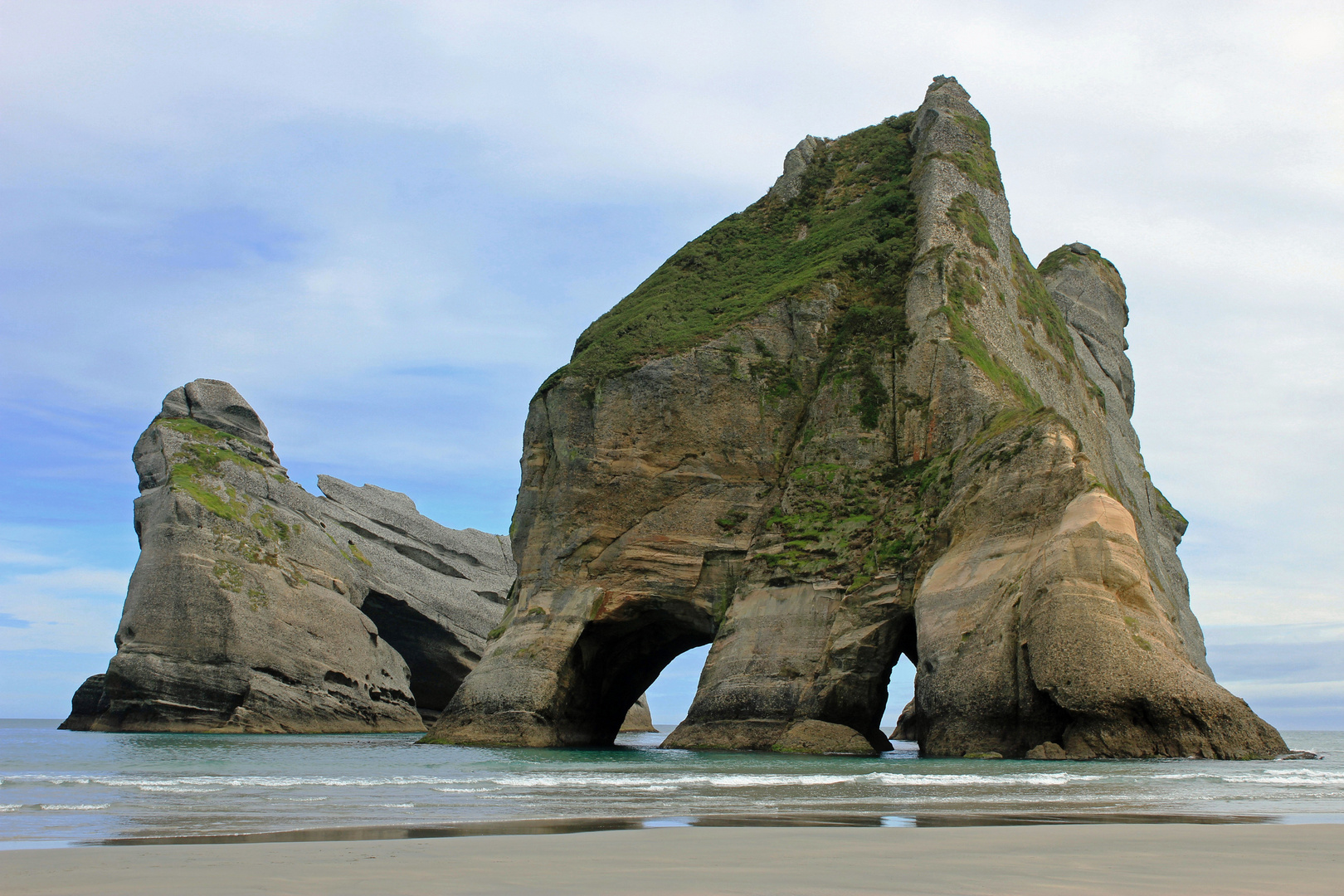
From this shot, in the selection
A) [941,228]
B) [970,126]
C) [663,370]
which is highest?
[970,126]

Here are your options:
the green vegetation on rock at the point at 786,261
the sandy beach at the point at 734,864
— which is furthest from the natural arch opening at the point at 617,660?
the sandy beach at the point at 734,864

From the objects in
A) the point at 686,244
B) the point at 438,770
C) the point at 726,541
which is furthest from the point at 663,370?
the point at 438,770

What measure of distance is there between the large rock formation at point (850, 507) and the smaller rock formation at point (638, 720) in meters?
32.1

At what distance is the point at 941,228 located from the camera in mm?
36281

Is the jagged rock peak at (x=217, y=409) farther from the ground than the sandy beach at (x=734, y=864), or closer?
farther from the ground

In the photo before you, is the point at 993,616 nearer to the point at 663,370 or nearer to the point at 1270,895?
the point at 663,370

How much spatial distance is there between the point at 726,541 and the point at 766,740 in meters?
7.42

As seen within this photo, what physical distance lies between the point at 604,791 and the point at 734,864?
737 cm

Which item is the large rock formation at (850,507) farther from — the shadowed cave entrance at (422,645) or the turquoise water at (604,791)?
the shadowed cave entrance at (422,645)

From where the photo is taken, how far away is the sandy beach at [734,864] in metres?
4.80

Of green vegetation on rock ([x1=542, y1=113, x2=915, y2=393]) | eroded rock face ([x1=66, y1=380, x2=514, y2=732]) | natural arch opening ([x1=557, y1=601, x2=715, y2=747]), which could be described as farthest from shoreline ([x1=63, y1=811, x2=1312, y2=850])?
eroded rock face ([x1=66, y1=380, x2=514, y2=732])

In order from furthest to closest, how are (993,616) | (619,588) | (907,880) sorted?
(619,588) → (993,616) → (907,880)

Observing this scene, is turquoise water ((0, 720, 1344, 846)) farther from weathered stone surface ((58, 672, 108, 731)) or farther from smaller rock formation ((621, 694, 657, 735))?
smaller rock formation ((621, 694, 657, 735))

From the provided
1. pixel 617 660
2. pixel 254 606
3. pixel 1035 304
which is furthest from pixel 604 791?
pixel 254 606
